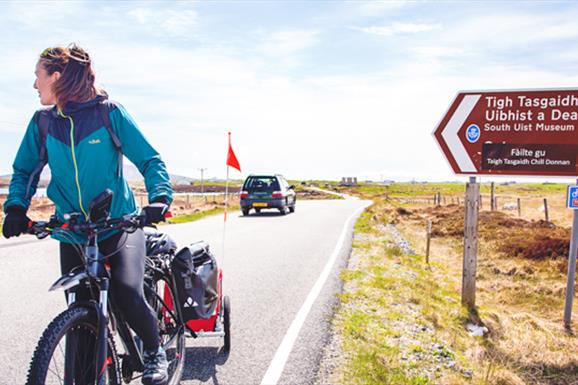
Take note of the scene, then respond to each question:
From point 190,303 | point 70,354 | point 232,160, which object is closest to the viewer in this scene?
point 70,354

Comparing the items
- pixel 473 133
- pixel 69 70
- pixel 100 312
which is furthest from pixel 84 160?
pixel 473 133

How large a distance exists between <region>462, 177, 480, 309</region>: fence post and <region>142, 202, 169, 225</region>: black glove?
4.92 metres

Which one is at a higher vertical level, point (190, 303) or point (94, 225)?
point (94, 225)

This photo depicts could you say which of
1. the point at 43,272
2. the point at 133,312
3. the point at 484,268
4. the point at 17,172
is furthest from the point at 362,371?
the point at 484,268

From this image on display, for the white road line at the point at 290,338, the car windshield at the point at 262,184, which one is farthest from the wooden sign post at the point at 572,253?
the car windshield at the point at 262,184

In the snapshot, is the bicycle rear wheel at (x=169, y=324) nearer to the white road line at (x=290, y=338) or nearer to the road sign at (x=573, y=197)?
the white road line at (x=290, y=338)

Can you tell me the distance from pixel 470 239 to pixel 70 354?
5.51 metres

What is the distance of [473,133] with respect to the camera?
649 centimetres

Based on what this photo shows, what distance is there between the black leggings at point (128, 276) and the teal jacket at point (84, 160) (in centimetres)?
15

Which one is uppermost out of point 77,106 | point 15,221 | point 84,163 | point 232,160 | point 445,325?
point 77,106

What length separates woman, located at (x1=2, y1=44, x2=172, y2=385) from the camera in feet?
8.86

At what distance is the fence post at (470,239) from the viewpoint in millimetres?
6605

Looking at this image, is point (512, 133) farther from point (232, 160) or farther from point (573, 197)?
point (232, 160)

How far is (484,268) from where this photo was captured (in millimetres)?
12148
